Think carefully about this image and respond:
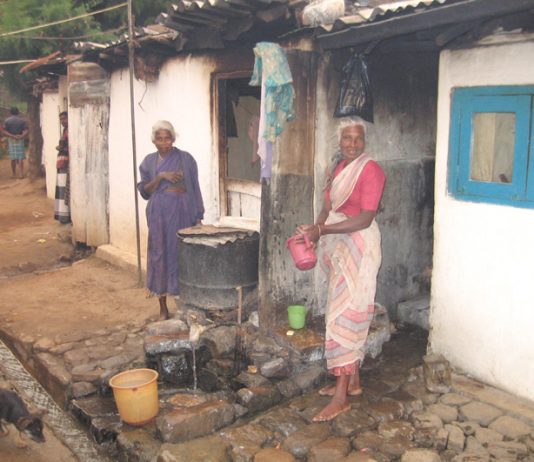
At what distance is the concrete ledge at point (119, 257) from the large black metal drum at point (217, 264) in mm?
2451

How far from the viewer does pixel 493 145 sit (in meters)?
4.49

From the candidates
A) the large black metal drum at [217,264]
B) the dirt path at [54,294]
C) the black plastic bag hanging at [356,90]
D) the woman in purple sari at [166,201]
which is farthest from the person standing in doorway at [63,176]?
the black plastic bag hanging at [356,90]

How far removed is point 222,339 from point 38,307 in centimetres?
288

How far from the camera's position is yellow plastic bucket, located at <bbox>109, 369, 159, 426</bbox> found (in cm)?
429

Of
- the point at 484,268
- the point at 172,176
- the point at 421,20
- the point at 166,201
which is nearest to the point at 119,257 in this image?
the point at 166,201

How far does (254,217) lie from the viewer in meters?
6.67

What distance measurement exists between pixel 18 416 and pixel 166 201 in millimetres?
2688

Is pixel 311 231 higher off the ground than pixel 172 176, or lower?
lower

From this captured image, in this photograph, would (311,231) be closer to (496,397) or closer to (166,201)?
(496,397)

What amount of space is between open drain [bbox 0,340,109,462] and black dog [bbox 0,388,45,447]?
0.38 m

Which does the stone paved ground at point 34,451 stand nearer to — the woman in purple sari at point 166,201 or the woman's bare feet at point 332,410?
the woman's bare feet at point 332,410

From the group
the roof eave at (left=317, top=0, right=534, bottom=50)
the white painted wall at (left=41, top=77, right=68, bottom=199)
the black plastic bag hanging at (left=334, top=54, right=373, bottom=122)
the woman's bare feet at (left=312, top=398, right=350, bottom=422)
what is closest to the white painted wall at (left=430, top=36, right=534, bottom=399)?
the roof eave at (left=317, top=0, right=534, bottom=50)

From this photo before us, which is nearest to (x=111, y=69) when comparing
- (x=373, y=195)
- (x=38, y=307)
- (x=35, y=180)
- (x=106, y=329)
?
(x=38, y=307)

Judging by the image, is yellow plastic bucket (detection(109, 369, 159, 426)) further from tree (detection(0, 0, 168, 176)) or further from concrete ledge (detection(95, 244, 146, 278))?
tree (detection(0, 0, 168, 176))
